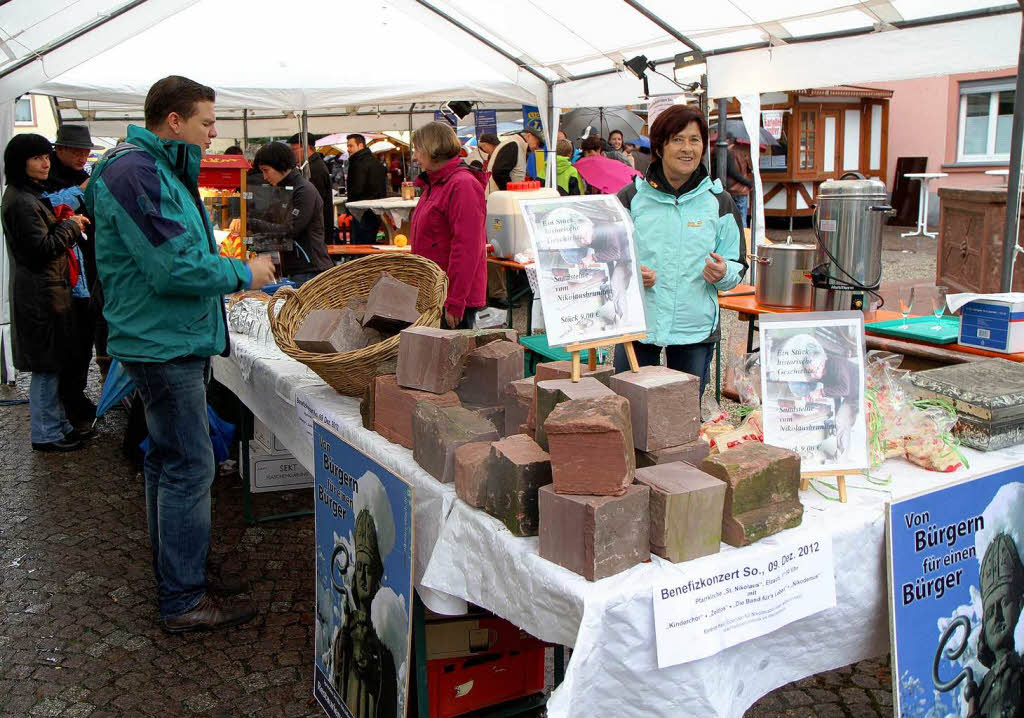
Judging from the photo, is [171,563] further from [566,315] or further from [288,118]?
[288,118]

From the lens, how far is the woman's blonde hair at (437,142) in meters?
4.25

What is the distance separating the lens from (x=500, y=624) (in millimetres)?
2389

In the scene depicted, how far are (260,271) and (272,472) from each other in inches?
68.3

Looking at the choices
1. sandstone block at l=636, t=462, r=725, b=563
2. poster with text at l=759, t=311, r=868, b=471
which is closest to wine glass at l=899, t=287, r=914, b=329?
poster with text at l=759, t=311, r=868, b=471

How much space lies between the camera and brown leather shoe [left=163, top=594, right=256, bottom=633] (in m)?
3.08

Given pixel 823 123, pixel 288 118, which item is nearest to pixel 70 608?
pixel 288 118

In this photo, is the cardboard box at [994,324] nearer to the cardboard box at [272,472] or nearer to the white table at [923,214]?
the cardboard box at [272,472]

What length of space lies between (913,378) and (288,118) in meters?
15.4

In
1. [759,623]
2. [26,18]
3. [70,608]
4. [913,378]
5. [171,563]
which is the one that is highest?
[26,18]

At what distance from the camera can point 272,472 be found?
4.31 m

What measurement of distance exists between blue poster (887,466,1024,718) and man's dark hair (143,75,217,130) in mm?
2305

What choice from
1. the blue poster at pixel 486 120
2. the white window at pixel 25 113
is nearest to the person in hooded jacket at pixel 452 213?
the blue poster at pixel 486 120

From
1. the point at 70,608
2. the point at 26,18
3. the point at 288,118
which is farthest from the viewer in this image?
the point at 288,118

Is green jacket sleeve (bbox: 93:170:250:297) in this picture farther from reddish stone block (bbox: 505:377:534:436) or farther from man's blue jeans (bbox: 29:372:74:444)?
man's blue jeans (bbox: 29:372:74:444)
